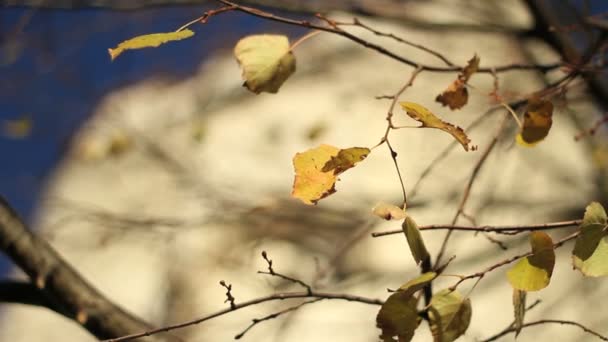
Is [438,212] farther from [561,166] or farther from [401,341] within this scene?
[401,341]

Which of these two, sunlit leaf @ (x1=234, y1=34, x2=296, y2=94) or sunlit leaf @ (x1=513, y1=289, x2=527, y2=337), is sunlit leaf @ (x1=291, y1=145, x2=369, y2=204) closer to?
sunlit leaf @ (x1=234, y1=34, x2=296, y2=94)

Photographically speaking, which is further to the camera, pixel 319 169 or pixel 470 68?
pixel 470 68

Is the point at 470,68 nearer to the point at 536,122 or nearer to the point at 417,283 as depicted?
the point at 536,122

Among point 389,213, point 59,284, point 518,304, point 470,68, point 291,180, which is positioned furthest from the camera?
point 291,180

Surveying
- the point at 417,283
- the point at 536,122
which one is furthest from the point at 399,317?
the point at 536,122

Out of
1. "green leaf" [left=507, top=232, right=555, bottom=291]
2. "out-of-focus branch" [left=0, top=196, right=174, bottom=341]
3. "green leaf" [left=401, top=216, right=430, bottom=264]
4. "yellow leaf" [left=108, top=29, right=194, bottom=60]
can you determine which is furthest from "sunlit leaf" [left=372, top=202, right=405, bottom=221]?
"out-of-focus branch" [left=0, top=196, right=174, bottom=341]

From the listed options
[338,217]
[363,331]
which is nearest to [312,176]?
[363,331]
